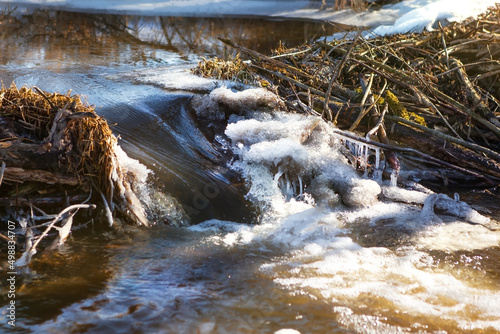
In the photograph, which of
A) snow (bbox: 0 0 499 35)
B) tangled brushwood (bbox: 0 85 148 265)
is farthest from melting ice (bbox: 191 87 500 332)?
snow (bbox: 0 0 499 35)

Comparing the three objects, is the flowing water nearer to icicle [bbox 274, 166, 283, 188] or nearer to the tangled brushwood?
icicle [bbox 274, 166, 283, 188]

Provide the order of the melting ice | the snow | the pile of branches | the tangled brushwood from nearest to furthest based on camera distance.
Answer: the melting ice < the tangled brushwood < the pile of branches < the snow

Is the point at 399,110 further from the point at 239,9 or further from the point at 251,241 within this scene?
the point at 239,9

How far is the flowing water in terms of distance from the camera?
2.67 metres

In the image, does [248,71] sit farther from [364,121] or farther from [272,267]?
[272,267]

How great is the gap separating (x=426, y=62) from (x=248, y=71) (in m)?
2.28

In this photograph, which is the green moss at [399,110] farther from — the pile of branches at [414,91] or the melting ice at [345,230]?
the melting ice at [345,230]

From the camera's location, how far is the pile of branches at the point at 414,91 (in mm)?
4793

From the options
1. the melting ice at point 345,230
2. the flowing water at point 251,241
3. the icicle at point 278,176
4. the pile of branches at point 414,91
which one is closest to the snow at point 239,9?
the pile of branches at point 414,91

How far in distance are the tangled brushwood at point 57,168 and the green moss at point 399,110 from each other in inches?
120

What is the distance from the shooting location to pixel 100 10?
11.3m

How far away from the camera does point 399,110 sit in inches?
206

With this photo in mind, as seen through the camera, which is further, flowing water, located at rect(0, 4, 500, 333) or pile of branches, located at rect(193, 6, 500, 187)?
pile of branches, located at rect(193, 6, 500, 187)

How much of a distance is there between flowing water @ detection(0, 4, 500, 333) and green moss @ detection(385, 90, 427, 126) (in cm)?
79
